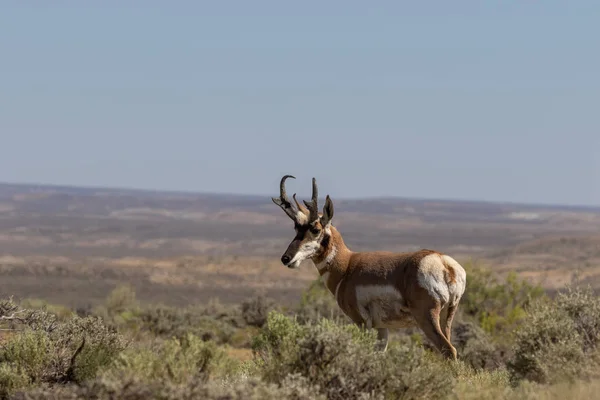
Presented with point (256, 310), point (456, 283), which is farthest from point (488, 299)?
point (456, 283)

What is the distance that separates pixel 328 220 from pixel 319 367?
3945 mm

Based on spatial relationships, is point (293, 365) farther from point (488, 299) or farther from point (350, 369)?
point (488, 299)

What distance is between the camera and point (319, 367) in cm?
817

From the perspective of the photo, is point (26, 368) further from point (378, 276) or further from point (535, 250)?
point (535, 250)

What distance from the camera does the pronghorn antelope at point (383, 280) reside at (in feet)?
35.5

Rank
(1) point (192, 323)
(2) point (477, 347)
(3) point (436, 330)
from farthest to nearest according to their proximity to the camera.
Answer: (1) point (192, 323) < (2) point (477, 347) < (3) point (436, 330)

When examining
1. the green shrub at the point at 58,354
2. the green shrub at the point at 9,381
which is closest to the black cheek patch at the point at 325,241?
the green shrub at the point at 58,354

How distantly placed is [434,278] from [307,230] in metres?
1.96

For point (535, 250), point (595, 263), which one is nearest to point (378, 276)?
point (595, 263)

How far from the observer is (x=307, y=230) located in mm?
11898

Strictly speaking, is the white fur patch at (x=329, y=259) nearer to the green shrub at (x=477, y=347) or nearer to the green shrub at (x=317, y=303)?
the green shrub at (x=477, y=347)

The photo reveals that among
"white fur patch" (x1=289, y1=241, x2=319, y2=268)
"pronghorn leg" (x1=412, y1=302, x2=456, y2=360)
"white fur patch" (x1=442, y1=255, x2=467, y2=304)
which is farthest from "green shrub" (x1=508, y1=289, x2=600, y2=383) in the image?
"white fur patch" (x1=289, y1=241, x2=319, y2=268)

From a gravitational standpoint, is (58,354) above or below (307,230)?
below

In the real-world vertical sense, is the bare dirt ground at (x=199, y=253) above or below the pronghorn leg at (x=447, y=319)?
below
